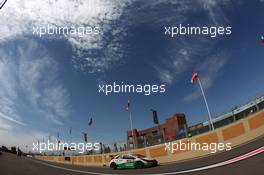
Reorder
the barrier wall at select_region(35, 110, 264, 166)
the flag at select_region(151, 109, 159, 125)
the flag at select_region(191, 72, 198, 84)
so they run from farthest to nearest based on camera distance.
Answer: the flag at select_region(151, 109, 159, 125)
the flag at select_region(191, 72, 198, 84)
the barrier wall at select_region(35, 110, 264, 166)

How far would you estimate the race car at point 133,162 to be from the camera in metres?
17.9

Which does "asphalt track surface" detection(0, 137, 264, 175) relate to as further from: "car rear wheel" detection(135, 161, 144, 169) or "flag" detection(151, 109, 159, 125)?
"flag" detection(151, 109, 159, 125)

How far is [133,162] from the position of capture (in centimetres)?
1891

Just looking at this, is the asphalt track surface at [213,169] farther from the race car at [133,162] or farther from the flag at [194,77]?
the flag at [194,77]

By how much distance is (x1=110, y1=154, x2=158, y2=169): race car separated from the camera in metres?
17.9

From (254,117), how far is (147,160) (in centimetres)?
869

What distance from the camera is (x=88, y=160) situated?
4075cm

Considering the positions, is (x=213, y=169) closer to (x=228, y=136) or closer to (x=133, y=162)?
(x=228, y=136)

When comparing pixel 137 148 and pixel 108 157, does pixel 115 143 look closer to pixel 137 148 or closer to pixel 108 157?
pixel 108 157

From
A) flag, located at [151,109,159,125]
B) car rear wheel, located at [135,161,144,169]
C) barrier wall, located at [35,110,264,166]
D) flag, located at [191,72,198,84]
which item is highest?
flag, located at [191,72,198,84]

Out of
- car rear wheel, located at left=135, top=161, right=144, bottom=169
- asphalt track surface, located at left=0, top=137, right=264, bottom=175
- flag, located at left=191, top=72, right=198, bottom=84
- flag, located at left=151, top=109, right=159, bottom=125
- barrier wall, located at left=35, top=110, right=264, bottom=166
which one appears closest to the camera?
asphalt track surface, located at left=0, top=137, right=264, bottom=175

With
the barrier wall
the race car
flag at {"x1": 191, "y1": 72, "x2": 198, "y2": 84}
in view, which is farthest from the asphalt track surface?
flag at {"x1": 191, "y1": 72, "x2": 198, "y2": 84}

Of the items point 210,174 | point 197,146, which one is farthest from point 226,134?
point 210,174

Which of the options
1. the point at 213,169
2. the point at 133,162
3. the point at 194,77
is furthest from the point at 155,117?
the point at 213,169
